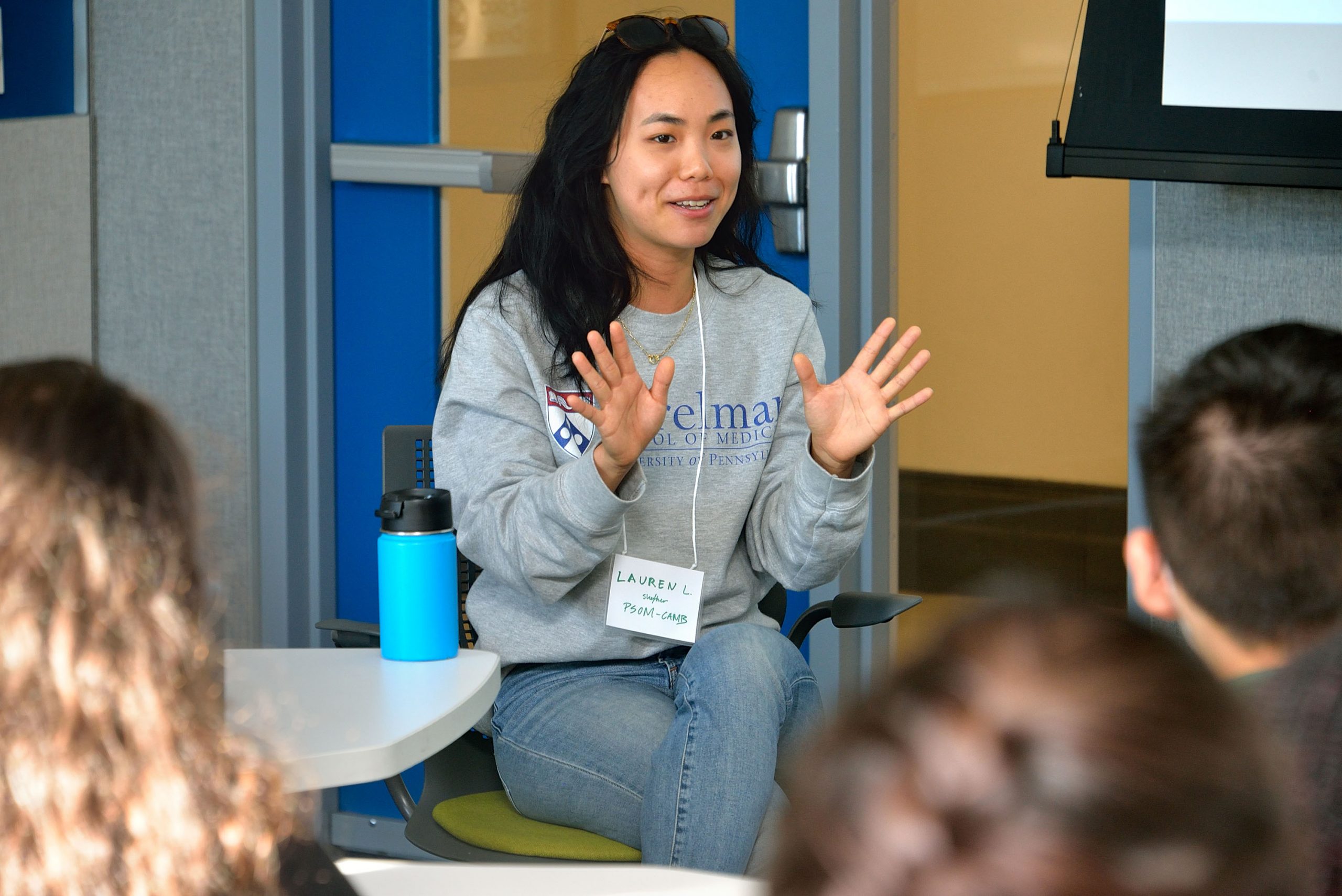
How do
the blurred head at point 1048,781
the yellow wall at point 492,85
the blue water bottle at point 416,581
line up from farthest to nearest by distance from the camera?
the yellow wall at point 492,85, the blue water bottle at point 416,581, the blurred head at point 1048,781

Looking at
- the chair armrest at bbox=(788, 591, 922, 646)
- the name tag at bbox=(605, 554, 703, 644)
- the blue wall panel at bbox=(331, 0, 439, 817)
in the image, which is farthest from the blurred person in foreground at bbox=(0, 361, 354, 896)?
the blue wall panel at bbox=(331, 0, 439, 817)

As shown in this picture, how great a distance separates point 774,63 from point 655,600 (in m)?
1.19

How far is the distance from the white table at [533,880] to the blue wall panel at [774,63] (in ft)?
5.39

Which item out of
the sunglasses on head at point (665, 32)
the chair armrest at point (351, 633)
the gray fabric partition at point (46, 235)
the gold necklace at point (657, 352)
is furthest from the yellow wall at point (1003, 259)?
the gray fabric partition at point (46, 235)

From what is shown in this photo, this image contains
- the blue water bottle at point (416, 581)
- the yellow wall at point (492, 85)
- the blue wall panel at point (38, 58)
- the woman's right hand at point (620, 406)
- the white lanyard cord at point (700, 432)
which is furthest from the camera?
the blue wall panel at point (38, 58)

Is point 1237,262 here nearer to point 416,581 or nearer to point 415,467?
point 415,467

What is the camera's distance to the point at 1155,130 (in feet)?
6.26

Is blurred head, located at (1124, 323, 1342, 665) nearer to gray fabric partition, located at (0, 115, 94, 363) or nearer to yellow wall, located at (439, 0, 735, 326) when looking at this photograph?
yellow wall, located at (439, 0, 735, 326)

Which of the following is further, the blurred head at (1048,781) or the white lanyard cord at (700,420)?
the white lanyard cord at (700,420)

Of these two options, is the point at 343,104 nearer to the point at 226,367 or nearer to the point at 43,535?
the point at 226,367

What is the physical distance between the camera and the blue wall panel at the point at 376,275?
2.79 metres

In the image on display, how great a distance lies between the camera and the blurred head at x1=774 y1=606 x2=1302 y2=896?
1.23 feet

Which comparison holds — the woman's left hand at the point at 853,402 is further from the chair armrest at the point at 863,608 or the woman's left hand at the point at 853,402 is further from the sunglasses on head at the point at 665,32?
the sunglasses on head at the point at 665,32

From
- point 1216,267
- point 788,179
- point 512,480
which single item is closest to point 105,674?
point 512,480
